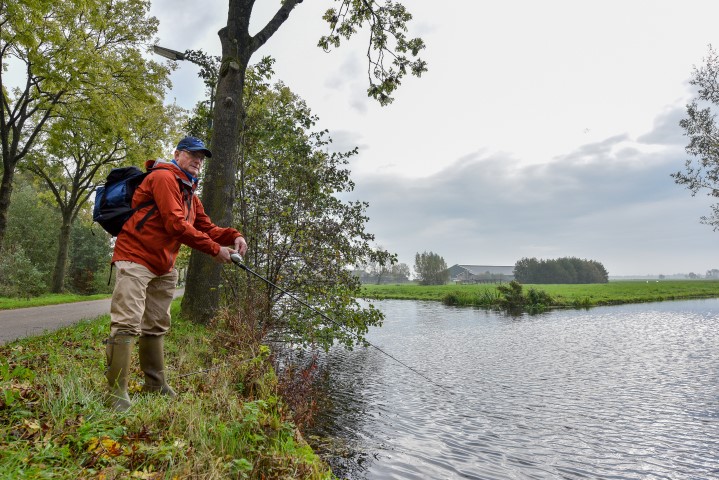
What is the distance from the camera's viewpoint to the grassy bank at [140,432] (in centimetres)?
271

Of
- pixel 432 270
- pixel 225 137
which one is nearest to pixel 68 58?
pixel 225 137

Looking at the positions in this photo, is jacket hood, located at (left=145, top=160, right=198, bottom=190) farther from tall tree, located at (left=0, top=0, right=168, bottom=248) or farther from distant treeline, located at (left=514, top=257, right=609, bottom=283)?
distant treeline, located at (left=514, top=257, right=609, bottom=283)

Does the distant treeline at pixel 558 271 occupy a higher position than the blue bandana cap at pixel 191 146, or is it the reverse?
the distant treeline at pixel 558 271

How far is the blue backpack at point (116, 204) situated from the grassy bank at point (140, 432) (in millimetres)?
1430

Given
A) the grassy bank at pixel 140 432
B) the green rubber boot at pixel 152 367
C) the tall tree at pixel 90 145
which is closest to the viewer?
the grassy bank at pixel 140 432

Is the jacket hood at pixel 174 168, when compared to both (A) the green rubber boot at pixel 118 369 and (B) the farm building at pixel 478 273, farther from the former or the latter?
(B) the farm building at pixel 478 273

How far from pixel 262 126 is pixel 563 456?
10.0 meters

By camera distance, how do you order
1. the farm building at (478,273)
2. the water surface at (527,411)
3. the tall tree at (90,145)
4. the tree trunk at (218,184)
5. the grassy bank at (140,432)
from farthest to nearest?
the farm building at (478,273) < the tall tree at (90,145) < the tree trunk at (218,184) < the water surface at (527,411) < the grassy bank at (140,432)

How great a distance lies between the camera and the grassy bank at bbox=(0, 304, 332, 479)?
271cm

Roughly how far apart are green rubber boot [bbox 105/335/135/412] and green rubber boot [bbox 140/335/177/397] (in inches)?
21.6

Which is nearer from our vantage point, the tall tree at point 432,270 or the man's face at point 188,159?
the man's face at point 188,159

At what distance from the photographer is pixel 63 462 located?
2.68 m

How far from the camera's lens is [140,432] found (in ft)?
10.5

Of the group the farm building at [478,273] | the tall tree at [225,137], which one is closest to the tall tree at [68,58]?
the tall tree at [225,137]
